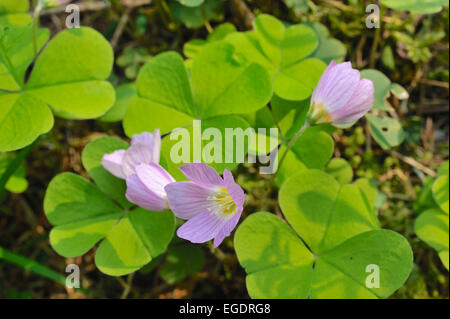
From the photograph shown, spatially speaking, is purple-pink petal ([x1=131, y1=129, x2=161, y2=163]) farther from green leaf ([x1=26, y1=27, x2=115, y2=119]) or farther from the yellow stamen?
green leaf ([x1=26, y1=27, x2=115, y2=119])

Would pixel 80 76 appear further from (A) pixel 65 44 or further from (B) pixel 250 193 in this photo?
(B) pixel 250 193

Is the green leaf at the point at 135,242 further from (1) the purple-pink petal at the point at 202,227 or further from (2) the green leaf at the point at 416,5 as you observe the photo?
(2) the green leaf at the point at 416,5

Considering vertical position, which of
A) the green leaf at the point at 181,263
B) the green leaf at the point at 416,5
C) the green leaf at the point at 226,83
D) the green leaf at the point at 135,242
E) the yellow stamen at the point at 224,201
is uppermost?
the green leaf at the point at 416,5

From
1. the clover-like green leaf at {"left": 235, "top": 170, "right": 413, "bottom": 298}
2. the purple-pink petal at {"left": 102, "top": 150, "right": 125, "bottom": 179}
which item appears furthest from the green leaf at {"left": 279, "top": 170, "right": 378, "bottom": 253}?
the purple-pink petal at {"left": 102, "top": 150, "right": 125, "bottom": 179}

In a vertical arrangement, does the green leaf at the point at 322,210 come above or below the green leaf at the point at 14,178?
above

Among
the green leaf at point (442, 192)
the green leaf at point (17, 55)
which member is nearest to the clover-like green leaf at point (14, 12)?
the green leaf at point (17, 55)

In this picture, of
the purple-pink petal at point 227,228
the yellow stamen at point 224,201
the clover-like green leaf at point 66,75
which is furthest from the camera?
the clover-like green leaf at point 66,75

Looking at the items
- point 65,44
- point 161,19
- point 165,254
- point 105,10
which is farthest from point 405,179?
point 105,10

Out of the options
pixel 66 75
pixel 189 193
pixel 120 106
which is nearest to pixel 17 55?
pixel 66 75
